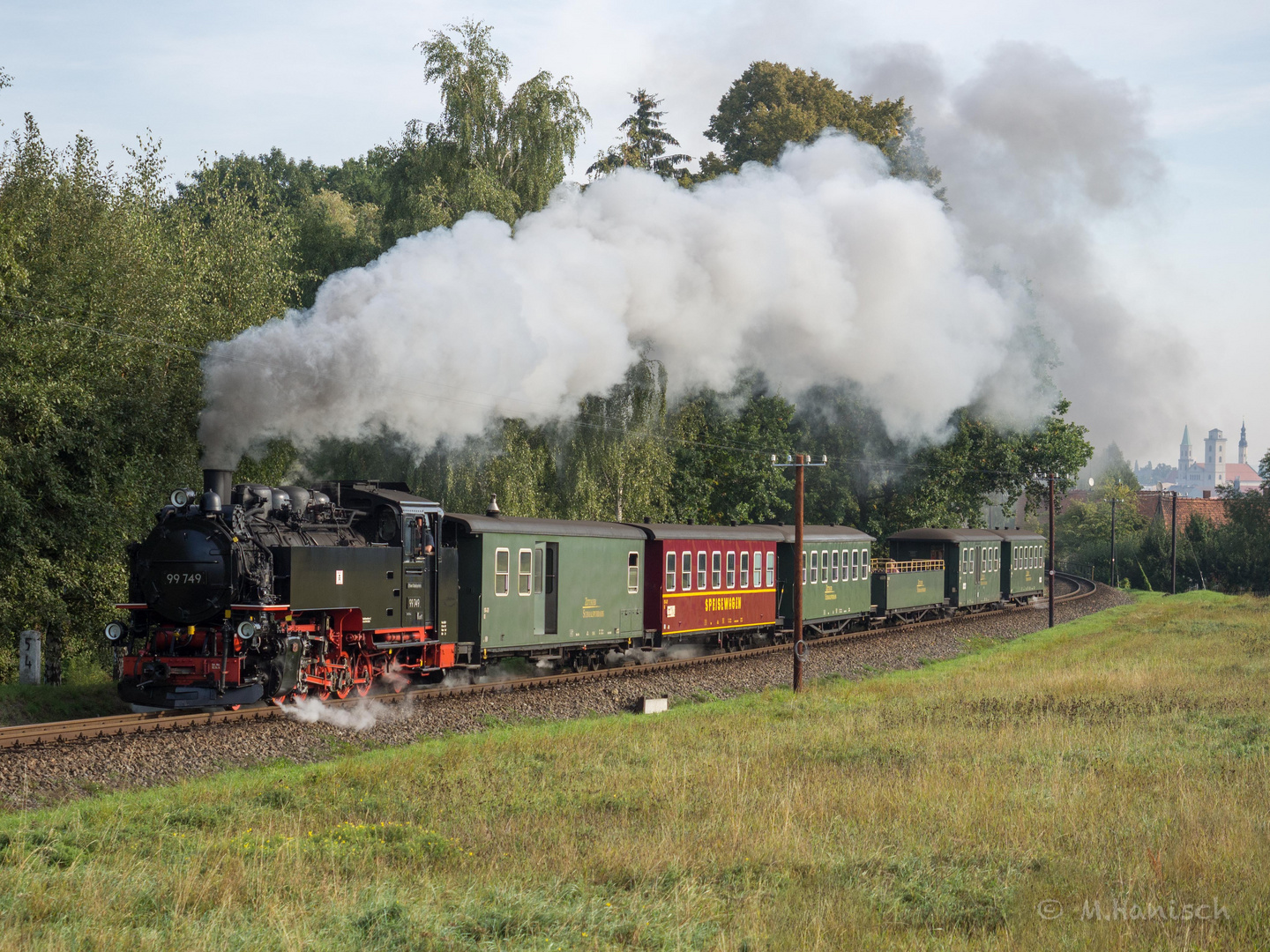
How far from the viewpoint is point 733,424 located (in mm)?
38469

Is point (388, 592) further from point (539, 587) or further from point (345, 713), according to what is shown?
point (539, 587)

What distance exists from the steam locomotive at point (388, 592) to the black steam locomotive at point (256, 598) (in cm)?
2

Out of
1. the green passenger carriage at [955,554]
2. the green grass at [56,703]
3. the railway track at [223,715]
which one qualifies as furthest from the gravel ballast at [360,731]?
the green passenger carriage at [955,554]

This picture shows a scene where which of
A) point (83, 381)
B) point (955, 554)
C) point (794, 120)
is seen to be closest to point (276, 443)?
point (83, 381)

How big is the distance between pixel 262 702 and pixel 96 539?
18.1ft

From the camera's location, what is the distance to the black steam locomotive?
45.3 feet

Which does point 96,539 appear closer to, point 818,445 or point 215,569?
point 215,569

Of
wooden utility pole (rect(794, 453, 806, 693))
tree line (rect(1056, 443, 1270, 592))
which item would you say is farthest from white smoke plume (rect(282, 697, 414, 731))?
tree line (rect(1056, 443, 1270, 592))

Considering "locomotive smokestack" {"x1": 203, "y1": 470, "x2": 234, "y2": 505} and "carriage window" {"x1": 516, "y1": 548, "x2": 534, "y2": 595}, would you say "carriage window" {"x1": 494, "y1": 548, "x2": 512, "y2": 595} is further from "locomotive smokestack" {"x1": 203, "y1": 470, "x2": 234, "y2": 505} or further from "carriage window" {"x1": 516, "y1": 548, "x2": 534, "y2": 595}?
"locomotive smokestack" {"x1": 203, "y1": 470, "x2": 234, "y2": 505}

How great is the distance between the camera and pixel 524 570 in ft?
60.3

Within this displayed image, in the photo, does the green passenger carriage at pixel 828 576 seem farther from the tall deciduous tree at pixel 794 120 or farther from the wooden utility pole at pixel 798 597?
the tall deciduous tree at pixel 794 120

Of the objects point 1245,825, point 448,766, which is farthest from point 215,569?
point 1245,825

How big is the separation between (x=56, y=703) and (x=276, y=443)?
6301 mm

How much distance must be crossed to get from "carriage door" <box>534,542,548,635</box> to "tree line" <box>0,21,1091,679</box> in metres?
3.97
